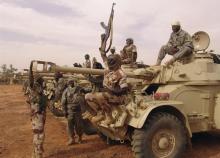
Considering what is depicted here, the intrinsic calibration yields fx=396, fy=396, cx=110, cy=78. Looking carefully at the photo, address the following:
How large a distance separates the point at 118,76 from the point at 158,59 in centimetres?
246

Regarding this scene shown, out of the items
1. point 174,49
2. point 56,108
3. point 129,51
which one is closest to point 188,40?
point 174,49

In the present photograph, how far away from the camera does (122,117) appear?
693 centimetres

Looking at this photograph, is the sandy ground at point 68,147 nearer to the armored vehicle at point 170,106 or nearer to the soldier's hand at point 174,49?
the armored vehicle at point 170,106

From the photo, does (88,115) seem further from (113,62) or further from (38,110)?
(113,62)

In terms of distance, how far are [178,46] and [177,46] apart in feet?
0.12

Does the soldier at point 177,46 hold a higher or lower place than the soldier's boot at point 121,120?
higher

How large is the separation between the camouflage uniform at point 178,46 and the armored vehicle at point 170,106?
0.18 metres

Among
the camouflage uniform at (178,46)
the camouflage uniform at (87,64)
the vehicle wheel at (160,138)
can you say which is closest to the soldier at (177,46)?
the camouflage uniform at (178,46)

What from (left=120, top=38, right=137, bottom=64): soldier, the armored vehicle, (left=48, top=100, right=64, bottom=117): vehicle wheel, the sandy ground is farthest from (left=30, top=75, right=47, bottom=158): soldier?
(left=48, top=100, right=64, bottom=117): vehicle wheel

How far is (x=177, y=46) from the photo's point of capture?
8.75 meters

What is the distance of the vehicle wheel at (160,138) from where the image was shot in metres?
6.80

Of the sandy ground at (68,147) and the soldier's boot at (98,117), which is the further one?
the sandy ground at (68,147)

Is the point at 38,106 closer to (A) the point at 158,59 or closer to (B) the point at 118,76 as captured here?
(B) the point at 118,76

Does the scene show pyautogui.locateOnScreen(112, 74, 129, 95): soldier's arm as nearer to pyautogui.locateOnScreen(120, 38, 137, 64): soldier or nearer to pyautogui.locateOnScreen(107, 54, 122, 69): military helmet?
pyautogui.locateOnScreen(107, 54, 122, 69): military helmet
